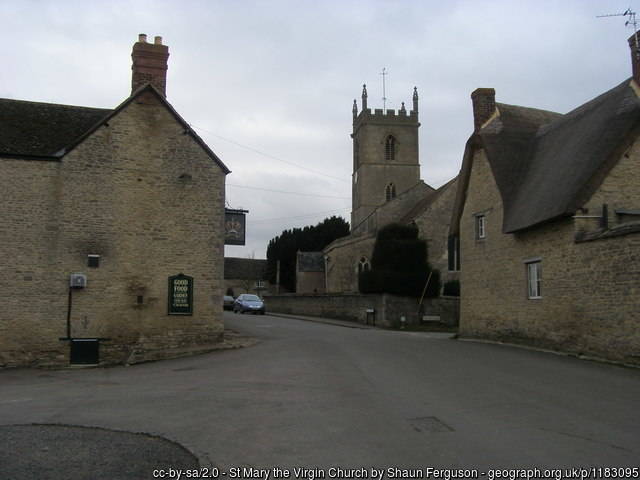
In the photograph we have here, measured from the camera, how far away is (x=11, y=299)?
17.4m

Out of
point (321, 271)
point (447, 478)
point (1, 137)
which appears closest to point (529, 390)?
point (447, 478)

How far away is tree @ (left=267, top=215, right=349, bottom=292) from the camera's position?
218 feet

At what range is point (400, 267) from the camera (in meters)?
32.7

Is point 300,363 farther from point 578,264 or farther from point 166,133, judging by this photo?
point 166,133

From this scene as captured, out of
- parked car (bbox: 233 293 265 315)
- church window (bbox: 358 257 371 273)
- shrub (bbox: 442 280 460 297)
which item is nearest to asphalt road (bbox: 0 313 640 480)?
shrub (bbox: 442 280 460 297)

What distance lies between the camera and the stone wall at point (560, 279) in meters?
14.0

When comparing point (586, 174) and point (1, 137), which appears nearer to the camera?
point (586, 174)

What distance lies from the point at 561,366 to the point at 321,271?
4595cm

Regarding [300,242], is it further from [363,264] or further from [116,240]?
[116,240]

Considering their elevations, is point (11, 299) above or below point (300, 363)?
above

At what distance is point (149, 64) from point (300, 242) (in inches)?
1857

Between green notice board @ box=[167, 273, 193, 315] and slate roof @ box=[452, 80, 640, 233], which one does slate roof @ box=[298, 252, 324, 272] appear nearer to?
slate roof @ box=[452, 80, 640, 233]

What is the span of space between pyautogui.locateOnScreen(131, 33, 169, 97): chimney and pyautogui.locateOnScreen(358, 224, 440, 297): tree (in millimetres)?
16838
